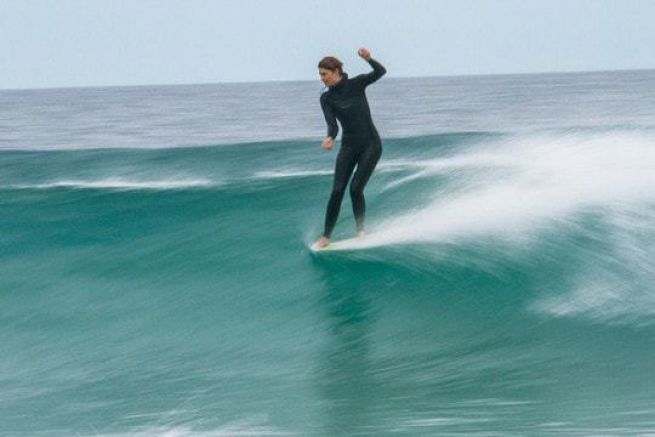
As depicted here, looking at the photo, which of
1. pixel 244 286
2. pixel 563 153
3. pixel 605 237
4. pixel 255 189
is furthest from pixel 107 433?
pixel 563 153

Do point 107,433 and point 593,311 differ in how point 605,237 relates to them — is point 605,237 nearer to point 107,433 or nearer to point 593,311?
point 593,311

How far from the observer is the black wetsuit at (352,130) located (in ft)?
27.7

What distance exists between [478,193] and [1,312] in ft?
15.0

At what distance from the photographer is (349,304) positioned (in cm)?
841

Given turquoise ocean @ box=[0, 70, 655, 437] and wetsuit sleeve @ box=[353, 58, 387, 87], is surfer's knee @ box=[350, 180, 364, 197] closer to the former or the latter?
turquoise ocean @ box=[0, 70, 655, 437]

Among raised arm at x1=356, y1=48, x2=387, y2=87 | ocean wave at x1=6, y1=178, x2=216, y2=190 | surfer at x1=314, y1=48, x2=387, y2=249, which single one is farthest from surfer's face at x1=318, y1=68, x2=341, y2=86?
ocean wave at x1=6, y1=178, x2=216, y2=190

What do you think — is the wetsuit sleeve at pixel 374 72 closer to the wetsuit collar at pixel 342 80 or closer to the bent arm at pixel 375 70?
the bent arm at pixel 375 70

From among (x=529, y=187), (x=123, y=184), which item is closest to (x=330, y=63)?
(x=529, y=187)

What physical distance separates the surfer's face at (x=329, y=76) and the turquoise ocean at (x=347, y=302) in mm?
1453

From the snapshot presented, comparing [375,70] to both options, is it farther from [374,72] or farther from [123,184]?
[123,184]

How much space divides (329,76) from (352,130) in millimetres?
493

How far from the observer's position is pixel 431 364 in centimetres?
700

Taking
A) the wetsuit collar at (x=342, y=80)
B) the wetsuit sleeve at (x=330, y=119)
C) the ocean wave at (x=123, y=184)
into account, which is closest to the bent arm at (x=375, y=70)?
the wetsuit collar at (x=342, y=80)

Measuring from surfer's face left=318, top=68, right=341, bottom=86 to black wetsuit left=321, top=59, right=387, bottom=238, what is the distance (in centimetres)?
6
